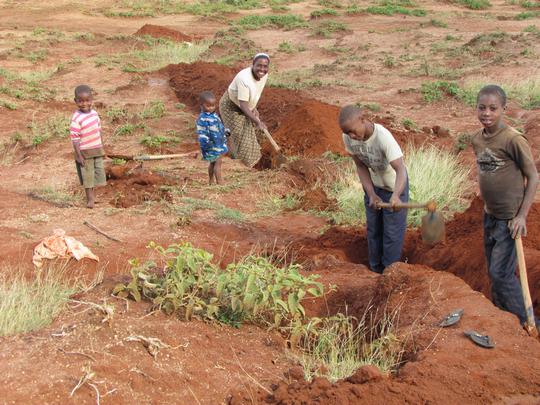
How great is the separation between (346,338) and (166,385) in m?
1.24

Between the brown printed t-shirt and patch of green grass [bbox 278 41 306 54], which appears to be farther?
patch of green grass [bbox 278 41 306 54]

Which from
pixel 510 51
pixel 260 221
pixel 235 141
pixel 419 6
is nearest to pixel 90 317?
pixel 260 221

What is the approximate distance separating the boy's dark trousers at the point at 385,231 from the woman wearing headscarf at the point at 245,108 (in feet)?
9.07

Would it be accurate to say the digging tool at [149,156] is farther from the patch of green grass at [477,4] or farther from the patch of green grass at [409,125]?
the patch of green grass at [477,4]

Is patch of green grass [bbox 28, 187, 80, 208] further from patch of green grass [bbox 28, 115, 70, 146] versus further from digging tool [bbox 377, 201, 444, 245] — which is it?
digging tool [bbox 377, 201, 444, 245]

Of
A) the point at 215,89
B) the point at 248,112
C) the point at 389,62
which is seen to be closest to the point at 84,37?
the point at 215,89

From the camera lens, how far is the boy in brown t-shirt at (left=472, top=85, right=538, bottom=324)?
13.5ft

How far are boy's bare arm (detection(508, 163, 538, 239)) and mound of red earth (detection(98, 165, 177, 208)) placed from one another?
4.20 metres

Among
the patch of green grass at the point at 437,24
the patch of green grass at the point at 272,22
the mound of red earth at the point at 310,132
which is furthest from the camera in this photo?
the patch of green grass at the point at 272,22

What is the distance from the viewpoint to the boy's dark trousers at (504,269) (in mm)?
4355

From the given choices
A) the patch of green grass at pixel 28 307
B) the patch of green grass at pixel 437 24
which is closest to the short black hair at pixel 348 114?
the patch of green grass at pixel 28 307

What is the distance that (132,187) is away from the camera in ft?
26.9

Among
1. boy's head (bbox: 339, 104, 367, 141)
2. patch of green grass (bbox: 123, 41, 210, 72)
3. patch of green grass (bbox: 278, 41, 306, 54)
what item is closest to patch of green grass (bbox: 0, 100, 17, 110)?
patch of green grass (bbox: 123, 41, 210, 72)

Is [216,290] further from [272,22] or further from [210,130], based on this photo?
[272,22]
